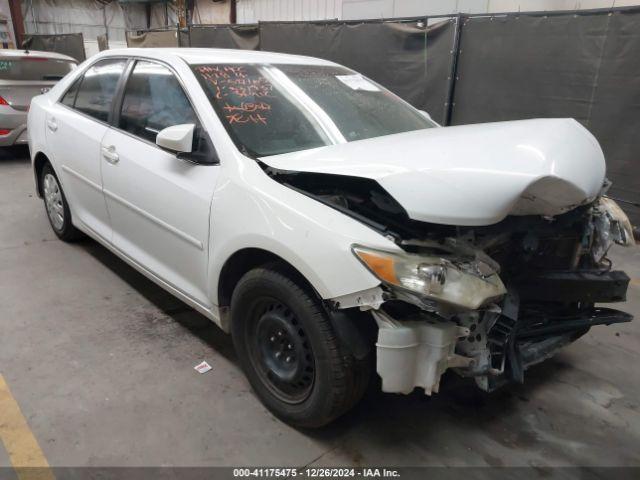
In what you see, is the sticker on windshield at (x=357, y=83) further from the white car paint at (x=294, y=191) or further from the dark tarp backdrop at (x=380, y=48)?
the dark tarp backdrop at (x=380, y=48)

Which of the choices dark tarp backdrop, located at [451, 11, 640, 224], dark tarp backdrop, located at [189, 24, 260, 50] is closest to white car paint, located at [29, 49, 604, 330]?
dark tarp backdrop, located at [451, 11, 640, 224]

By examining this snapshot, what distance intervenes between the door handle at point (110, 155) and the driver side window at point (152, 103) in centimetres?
16

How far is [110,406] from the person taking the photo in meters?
2.45

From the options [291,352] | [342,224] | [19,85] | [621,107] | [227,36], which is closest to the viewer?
[342,224]

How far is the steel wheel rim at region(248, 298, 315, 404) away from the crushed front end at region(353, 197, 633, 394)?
1.39 ft

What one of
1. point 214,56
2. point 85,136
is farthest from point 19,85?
point 214,56

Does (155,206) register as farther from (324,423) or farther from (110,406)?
(324,423)

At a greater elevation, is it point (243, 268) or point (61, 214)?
point (243, 268)

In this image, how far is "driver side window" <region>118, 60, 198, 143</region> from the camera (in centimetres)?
277

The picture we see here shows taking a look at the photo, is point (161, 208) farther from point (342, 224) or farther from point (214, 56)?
point (342, 224)

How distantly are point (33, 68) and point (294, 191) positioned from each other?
7017mm

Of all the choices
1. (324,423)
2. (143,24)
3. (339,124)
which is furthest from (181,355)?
(143,24)

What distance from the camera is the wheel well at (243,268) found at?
216 cm

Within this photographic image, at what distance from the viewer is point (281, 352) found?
7.75 ft
